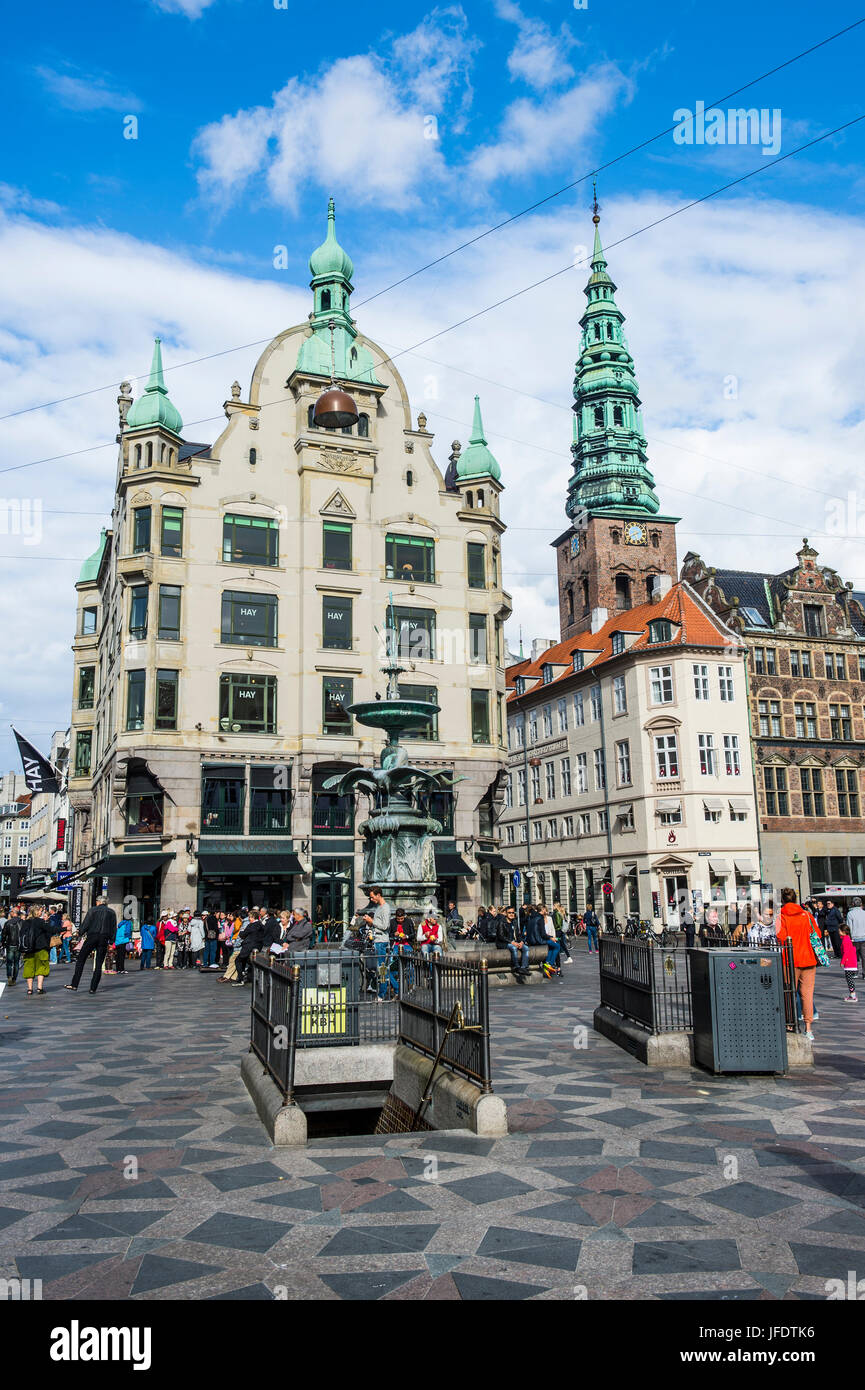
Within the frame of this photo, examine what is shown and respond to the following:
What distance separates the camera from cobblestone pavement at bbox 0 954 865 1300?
5141mm

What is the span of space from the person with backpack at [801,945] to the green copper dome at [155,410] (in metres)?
32.1

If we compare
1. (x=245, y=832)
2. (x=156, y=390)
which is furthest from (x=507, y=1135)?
(x=156, y=390)

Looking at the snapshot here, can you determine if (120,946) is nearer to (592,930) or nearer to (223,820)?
(223,820)

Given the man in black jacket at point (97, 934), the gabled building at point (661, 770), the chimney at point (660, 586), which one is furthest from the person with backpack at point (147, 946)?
the chimney at point (660, 586)

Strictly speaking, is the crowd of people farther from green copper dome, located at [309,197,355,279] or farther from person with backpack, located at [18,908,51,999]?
green copper dome, located at [309,197,355,279]

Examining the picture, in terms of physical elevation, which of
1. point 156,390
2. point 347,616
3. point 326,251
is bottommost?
point 347,616

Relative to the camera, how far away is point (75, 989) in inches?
885

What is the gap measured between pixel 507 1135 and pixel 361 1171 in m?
1.43

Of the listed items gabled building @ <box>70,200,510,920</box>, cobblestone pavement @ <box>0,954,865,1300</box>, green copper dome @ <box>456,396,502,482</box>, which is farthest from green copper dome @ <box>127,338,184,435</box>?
cobblestone pavement @ <box>0,954,865,1300</box>

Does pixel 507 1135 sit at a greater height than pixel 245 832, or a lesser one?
lesser

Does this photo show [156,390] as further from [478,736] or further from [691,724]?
[691,724]

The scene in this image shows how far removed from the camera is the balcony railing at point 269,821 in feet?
124

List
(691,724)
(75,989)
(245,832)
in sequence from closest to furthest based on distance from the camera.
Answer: (75,989) → (245,832) → (691,724)

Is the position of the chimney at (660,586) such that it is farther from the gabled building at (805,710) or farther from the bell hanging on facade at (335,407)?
the bell hanging on facade at (335,407)
